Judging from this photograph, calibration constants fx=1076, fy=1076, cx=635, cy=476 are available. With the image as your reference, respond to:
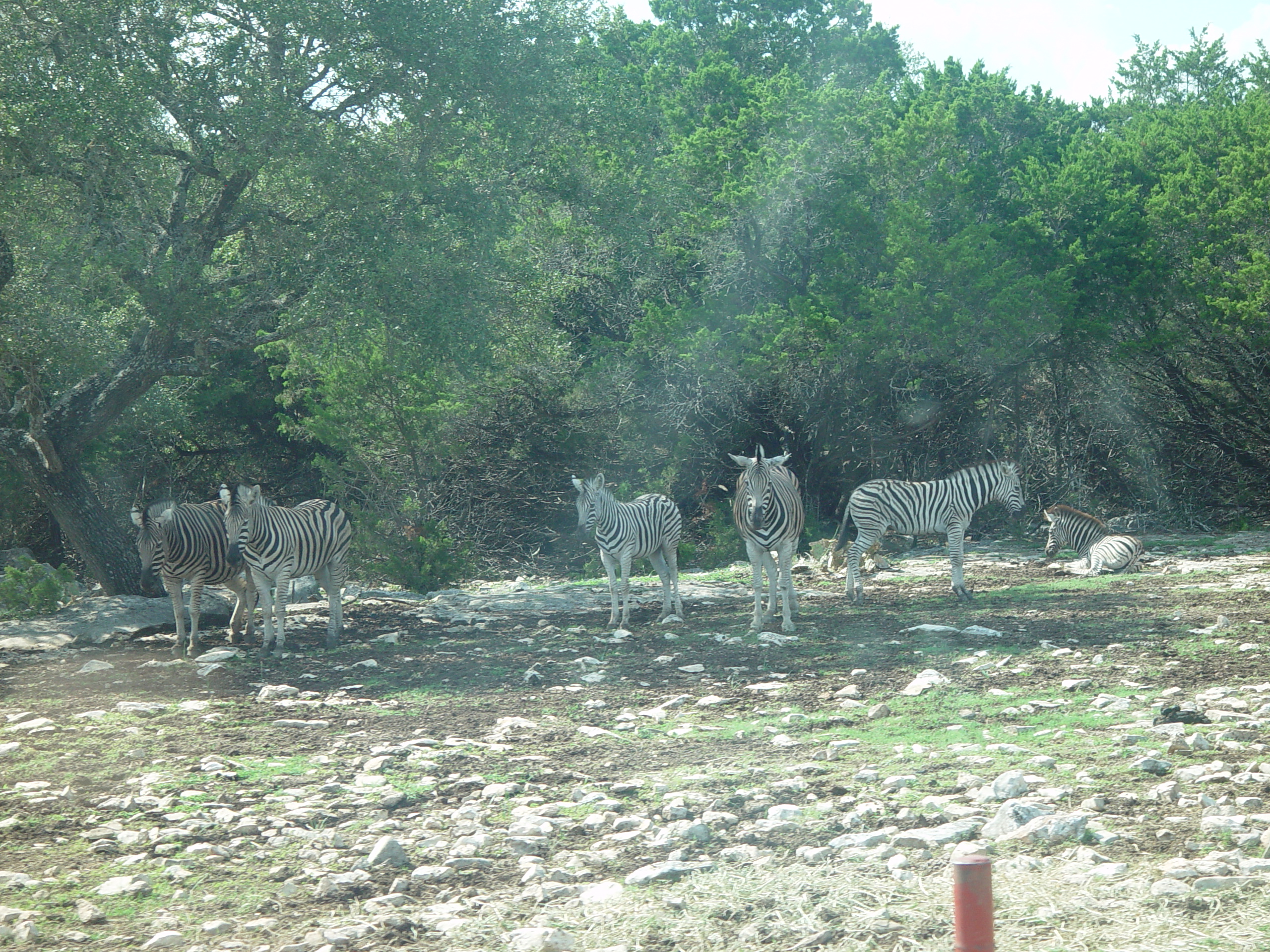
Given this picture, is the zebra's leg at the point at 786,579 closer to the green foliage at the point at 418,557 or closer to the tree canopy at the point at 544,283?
the tree canopy at the point at 544,283

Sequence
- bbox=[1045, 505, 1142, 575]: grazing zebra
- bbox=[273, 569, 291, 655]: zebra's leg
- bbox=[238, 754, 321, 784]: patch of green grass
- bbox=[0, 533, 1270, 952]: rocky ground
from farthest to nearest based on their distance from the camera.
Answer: bbox=[1045, 505, 1142, 575]: grazing zebra → bbox=[273, 569, 291, 655]: zebra's leg → bbox=[238, 754, 321, 784]: patch of green grass → bbox=[0, 533, 1270, 952]: rocky ground

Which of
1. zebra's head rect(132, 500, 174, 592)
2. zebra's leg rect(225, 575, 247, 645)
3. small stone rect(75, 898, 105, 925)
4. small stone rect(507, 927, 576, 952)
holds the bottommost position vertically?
small stone rect(507, 927, 576, 952)

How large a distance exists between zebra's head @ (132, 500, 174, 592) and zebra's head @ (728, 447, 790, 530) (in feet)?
21.7

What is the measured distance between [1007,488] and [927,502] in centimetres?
147

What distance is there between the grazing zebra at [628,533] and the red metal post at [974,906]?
9.61 metres

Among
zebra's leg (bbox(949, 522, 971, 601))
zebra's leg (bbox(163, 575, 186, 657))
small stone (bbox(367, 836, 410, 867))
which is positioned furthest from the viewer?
zebra's leg (bbox(949, 522, 971, 601))

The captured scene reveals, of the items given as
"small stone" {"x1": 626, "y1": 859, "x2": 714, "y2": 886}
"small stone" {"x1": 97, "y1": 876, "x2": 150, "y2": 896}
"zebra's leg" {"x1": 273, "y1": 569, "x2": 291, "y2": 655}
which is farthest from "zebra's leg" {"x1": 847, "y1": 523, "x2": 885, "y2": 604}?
"small stone" {"x1": 97, "y1": 876, "x2": 150, "y2": 896}

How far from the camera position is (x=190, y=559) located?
40.5 ft

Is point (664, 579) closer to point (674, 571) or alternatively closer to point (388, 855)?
point (674, 571)

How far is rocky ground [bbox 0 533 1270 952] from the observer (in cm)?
440

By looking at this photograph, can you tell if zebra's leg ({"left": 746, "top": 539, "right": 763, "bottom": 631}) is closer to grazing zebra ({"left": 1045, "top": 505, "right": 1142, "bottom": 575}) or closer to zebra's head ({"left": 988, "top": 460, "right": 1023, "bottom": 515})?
zebra's head ({"left": 988, "top": 460, "right": 1023, "bottom": 515})

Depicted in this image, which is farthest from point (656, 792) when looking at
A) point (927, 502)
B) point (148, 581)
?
point (927, 502)

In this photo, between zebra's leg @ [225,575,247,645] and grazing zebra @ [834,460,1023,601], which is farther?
grazing zebra @ [834,460,1023,601]

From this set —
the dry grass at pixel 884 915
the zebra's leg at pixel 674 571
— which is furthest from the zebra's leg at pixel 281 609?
the dry grass at pixel 884 915
